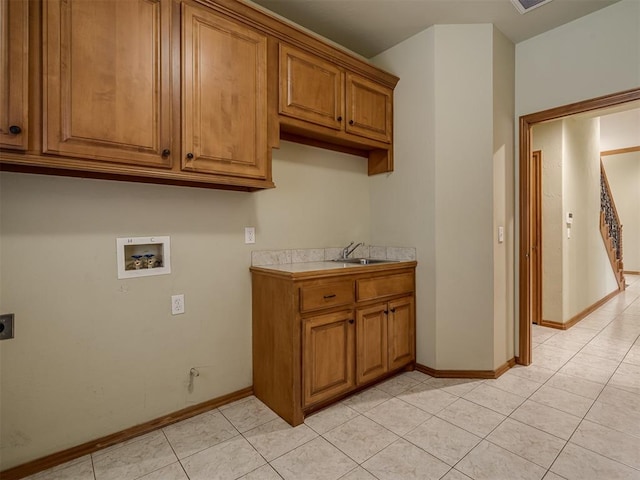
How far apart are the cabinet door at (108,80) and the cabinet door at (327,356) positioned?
1.31 metres

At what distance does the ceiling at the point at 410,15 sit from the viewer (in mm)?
2385

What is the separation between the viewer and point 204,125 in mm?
1859

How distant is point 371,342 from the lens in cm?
244

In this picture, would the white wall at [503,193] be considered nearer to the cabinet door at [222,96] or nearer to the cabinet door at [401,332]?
the cabinet door at [401,332]

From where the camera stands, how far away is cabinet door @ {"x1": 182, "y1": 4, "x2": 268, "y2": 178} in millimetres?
1806

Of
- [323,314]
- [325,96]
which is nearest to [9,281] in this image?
[323,314]

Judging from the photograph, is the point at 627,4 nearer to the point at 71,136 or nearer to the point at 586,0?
the point at 586,0

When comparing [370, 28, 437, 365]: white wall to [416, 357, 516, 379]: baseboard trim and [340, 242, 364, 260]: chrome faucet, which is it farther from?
[340, 242, 364, 260]: chrome faucet

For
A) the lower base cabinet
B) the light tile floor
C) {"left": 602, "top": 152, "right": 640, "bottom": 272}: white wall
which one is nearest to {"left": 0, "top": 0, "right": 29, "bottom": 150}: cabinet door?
the lower base cabinet

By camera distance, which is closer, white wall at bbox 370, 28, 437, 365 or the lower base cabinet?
the lower base cabinet

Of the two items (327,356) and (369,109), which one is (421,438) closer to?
(327,356)

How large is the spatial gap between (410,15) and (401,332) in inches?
95.7

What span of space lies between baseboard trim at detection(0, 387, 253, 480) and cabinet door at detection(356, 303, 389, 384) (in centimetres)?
83

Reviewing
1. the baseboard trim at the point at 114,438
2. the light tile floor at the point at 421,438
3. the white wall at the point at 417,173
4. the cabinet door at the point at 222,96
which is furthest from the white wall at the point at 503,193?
the baseboard trim at the point at 114,438
